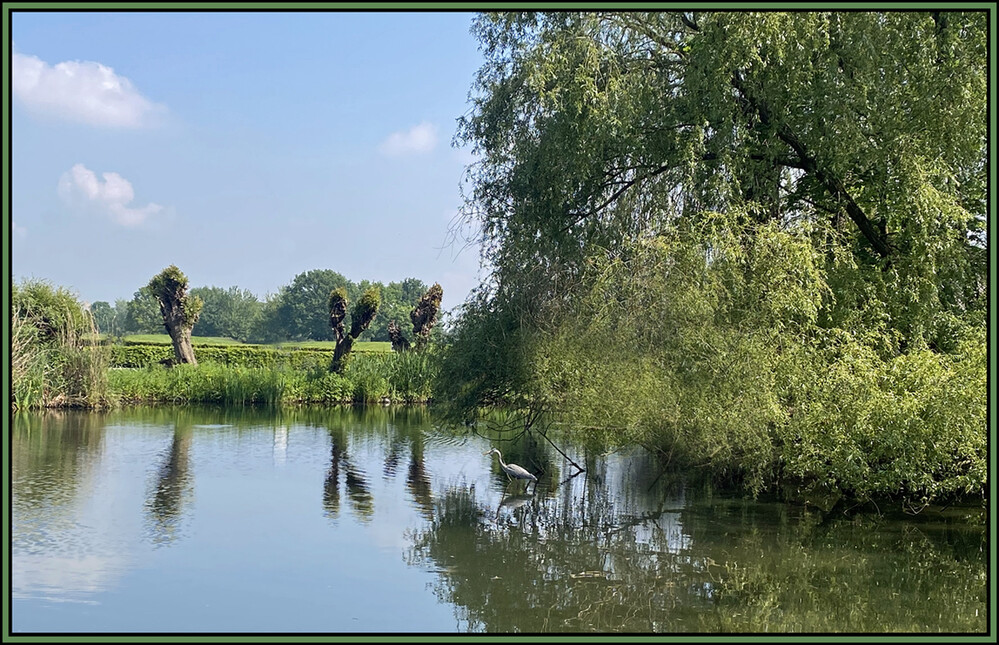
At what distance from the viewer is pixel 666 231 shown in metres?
14.7

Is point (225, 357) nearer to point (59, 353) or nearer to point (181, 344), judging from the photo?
point (181, 344)

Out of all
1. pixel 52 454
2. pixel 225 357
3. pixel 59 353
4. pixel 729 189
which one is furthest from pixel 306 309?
pixel 729 189

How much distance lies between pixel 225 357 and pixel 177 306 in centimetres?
454

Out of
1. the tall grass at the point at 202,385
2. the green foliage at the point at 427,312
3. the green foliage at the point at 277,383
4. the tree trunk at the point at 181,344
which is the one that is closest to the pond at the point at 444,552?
the tall grass at the point at 202,385

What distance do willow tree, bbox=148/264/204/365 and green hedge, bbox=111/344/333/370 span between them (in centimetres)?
84

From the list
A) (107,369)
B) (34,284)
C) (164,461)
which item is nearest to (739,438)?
(164,461)

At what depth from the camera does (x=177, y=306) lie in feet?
112

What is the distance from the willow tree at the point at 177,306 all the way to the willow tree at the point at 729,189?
1974 cm

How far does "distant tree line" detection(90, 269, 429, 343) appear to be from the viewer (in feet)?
254

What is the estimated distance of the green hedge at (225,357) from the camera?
33812 mm

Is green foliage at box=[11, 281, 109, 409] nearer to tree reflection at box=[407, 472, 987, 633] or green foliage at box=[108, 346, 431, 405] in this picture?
green foliage at box=[108, 346, 431, 405]

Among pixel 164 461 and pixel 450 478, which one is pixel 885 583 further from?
pixel 164 461

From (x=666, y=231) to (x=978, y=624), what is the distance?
296 inches

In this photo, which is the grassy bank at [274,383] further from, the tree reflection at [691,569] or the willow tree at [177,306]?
the tree reflection at [691,569]
